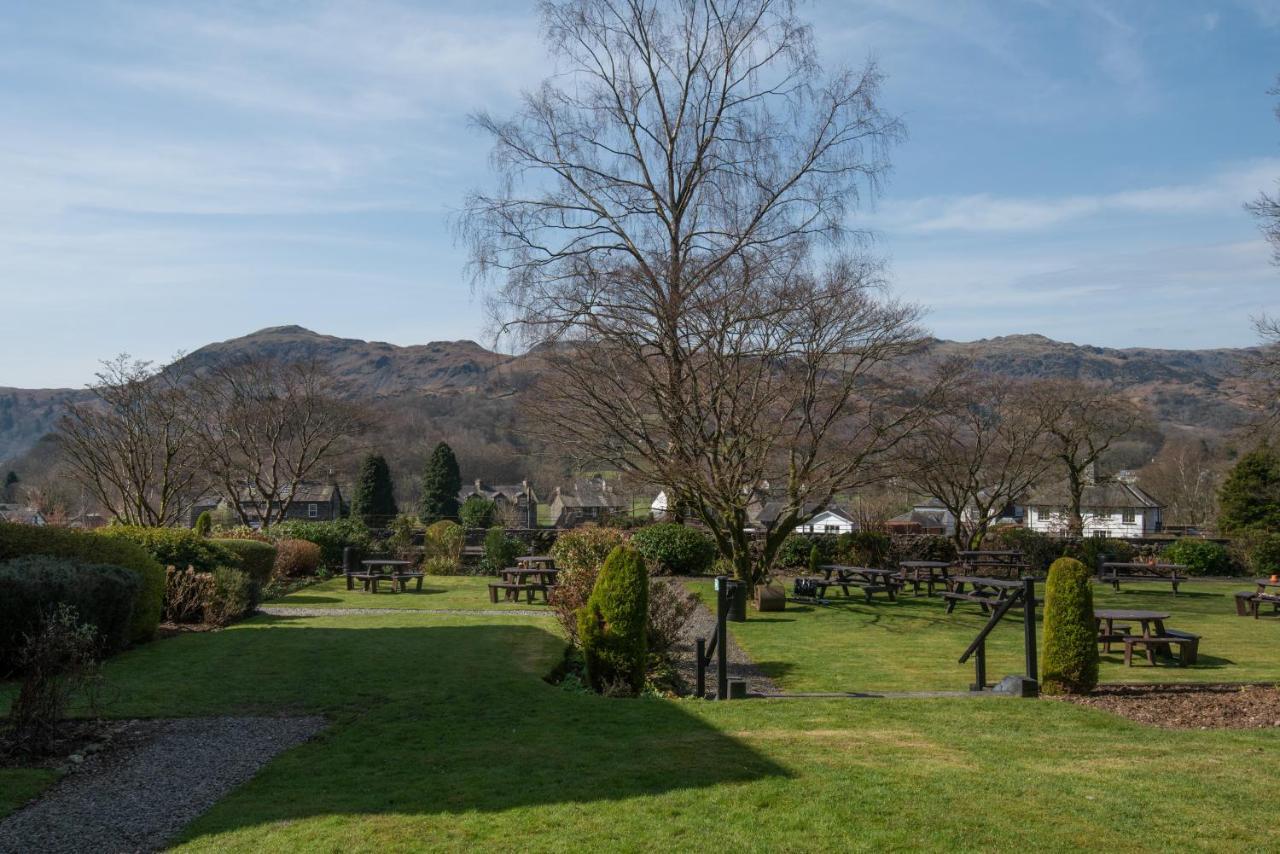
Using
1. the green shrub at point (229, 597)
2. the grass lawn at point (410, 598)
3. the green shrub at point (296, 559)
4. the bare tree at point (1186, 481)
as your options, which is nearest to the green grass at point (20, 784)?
the green shrub at point (229, 597)

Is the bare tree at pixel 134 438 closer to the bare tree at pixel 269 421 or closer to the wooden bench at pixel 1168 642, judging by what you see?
the bare tree at pixel 269 421

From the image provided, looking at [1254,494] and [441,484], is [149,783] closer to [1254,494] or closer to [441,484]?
[1254,494]

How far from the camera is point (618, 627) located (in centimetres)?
A: 970

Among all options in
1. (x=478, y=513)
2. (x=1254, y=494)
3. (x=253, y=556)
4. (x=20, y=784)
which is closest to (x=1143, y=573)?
(x=1254, y=494)

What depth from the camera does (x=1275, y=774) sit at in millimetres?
6121

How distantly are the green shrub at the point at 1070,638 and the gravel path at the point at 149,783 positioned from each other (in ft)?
22.6

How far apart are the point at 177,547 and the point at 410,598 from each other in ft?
18.2

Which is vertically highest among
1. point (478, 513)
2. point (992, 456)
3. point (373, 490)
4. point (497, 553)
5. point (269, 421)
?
point (269, 421)

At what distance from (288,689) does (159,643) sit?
Result: 4.14m

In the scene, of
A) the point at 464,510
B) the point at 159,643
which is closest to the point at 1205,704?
the point at 159,643

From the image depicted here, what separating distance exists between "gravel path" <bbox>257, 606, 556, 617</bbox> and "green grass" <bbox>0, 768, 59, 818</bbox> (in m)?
10.4

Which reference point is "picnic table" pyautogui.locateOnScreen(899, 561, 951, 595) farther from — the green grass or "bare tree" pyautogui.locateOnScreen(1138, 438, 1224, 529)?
"bare tree" pyautogui.locateOnScreen(1138, 438, 1224, 529)

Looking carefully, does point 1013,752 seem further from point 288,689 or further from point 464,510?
point 464,510

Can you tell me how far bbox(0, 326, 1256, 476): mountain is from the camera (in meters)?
25.9
